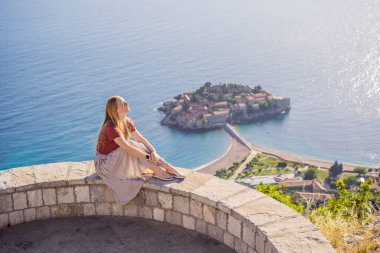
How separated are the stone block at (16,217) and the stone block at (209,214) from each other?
147cm

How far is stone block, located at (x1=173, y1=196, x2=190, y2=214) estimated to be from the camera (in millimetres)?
3584

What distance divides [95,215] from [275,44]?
70.7 metres

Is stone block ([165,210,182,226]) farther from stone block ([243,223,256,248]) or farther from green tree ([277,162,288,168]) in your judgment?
green tree ([277,162,288,168])

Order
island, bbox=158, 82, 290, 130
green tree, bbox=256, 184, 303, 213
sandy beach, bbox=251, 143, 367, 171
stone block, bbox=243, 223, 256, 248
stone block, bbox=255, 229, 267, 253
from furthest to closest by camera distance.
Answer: island, bbox=158, 82, 290, 130 → sandy beach, bbox=251, 143, 367, 171 → green tree, bbox=256, 184, 303, 213 → stone block, bbox=243, 223, 256, 248 → stone block, bbox=255, 229, 267, 253

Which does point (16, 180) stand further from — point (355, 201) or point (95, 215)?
point (355, 201)

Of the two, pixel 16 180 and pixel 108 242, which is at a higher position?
pixel 16 180

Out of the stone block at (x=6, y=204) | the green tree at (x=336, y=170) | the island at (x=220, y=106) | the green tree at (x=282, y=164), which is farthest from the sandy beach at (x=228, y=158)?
the stone block at (x=6, y=204)

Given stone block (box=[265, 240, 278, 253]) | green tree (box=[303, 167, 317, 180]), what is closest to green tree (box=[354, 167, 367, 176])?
green tree (box=[303, 167, 317, 180])

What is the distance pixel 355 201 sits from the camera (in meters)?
5.80

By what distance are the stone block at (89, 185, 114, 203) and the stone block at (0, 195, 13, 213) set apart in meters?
0.62

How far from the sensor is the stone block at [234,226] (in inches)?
127

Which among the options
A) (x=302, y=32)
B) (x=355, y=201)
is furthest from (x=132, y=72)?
(x=355, y=201)

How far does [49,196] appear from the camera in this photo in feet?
12.6

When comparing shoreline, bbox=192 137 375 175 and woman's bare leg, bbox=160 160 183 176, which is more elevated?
woman's bare leg, bbox=160 160 183 176
